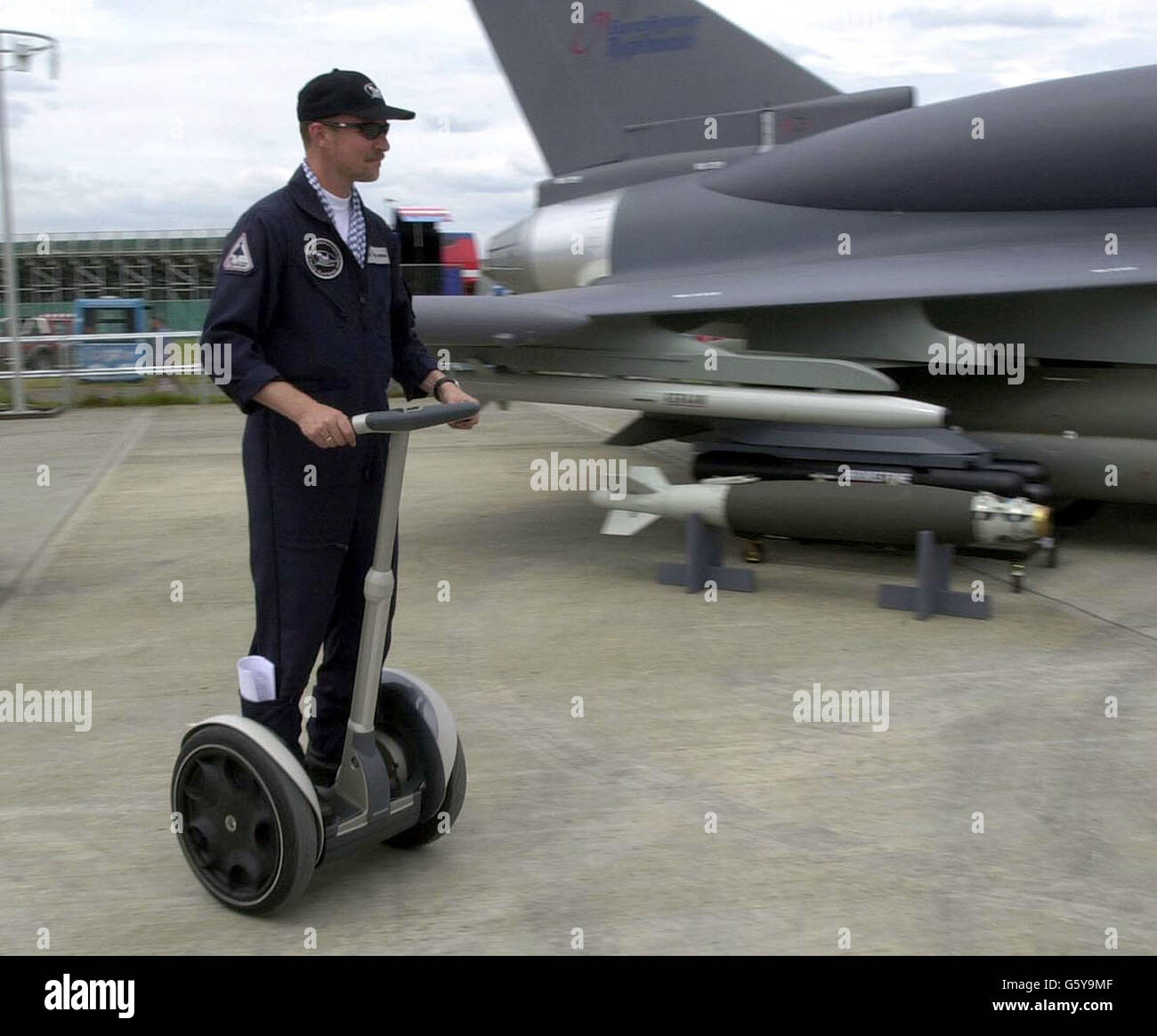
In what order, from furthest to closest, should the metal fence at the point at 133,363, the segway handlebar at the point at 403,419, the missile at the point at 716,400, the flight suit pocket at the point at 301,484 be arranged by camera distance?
the metal fence at the point at 133,363 < the missile at the point at 716,400 < the flight suit pocket at the point at 301,484 < the segway handlebar at the point at 403,419

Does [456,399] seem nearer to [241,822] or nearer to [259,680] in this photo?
[259,680]

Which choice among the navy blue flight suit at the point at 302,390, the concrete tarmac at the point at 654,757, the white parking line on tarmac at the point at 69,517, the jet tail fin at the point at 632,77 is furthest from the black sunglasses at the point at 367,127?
the jet tail fin at the point at 632,77

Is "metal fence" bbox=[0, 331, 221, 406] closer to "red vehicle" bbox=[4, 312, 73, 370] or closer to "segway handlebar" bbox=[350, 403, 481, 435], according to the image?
"red vehicle" bbox=[4, 312, 73, 370]

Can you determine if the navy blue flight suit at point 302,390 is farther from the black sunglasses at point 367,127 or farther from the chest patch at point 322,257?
the black sunglasses at point 367,127

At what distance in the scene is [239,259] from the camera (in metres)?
2.96

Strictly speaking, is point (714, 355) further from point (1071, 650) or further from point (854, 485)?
point (1071, 650)

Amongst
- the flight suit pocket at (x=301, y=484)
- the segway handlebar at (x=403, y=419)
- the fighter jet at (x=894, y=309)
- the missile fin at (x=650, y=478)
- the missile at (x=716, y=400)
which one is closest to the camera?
the segway handlebar at (x=403, y=419)

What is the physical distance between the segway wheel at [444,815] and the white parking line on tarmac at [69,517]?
11.5 ft

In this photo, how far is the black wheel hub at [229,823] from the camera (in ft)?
10.0

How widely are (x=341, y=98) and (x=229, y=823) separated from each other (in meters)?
1.81

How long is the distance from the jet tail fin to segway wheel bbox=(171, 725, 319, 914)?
24.1 feet

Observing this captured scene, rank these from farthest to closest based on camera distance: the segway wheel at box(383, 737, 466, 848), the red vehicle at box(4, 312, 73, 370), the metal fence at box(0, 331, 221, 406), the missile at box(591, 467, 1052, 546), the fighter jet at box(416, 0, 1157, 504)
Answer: the red vehicle at box(4, 312, 73, 370) < the metal fence at box(0, 331, 221, 406) < the fighter jet at box(416, 0, 1157, 504) < the missile at box(591, 467, 1052, 546) < the segway wheel at box(383, 737, 466, 848)

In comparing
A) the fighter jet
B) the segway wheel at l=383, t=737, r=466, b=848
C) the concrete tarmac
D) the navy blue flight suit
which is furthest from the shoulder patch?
the fighter jet

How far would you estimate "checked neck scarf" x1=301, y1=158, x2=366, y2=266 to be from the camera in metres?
3.10
